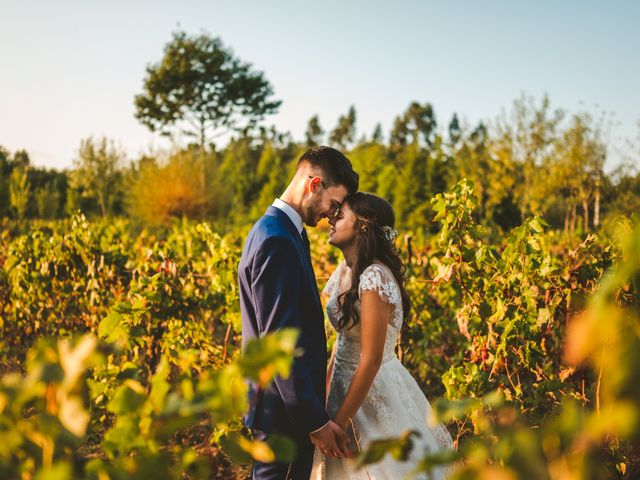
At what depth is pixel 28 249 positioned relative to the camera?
16.0 ft

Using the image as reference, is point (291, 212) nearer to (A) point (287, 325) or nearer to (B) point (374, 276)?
(B) point (374, 276)

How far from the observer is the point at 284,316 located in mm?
2037

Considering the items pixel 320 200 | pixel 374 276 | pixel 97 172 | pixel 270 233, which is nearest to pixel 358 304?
pixel 374 276

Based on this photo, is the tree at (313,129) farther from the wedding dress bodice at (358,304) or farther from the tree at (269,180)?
the wedding dress bodice at (358,304)

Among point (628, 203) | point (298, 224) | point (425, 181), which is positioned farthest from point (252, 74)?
point (298, 224)

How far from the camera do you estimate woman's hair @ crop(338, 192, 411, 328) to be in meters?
2.52

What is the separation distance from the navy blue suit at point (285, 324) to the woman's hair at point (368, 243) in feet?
1.01

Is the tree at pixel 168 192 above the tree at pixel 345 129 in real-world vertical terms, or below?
below

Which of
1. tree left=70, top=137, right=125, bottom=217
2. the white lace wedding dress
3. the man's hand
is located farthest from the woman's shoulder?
tree left=70, top=137, right=125, bottom=217

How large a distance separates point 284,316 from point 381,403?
0.76 meters

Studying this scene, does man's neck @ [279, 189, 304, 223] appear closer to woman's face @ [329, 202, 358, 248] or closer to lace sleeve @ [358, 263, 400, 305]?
woman's face @ [329, 202, 358, 248]

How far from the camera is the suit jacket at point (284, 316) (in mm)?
1977

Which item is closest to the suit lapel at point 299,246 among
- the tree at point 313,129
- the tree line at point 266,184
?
the tree line at point 266,184

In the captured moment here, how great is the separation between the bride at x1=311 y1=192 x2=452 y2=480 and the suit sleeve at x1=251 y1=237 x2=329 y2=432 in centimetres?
27
